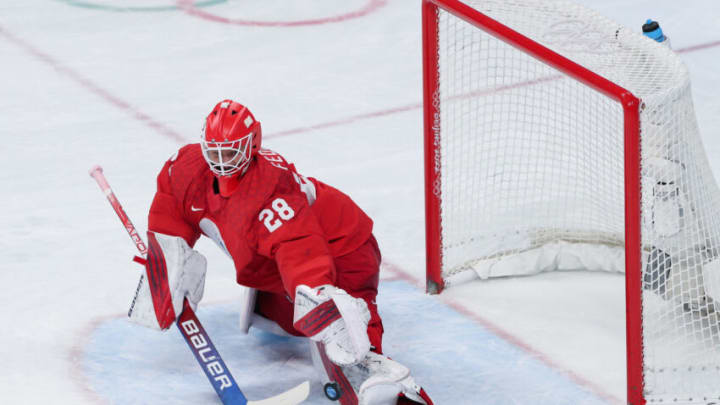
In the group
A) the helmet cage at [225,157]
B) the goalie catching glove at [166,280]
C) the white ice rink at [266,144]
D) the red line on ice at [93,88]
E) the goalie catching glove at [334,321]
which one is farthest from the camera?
the red line on ice at [93,88]

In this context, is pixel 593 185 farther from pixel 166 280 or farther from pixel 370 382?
pixel 166 280

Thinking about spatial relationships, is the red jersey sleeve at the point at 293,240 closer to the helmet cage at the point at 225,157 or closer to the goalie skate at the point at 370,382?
the helmet cage at the point at 225,157

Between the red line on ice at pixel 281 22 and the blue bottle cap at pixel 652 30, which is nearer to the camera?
the blue bottle cap at pixel 652 30

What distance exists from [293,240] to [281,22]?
11.7 feet

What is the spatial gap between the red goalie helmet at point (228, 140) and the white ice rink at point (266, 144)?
2.05ft

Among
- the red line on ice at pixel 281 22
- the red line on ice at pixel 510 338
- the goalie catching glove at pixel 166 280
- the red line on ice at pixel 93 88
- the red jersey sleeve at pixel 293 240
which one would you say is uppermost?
the red jersey sleeve at pixel 293 240

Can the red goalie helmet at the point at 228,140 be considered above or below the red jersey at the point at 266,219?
above

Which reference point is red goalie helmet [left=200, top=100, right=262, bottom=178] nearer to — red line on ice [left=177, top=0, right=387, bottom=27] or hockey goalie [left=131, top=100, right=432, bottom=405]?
hockey goalie [left=131, top=100, right=432, bottom=405]

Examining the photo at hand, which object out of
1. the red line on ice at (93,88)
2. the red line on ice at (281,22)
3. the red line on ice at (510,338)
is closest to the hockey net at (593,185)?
the red line on ice at (510,338)

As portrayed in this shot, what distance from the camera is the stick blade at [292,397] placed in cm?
317

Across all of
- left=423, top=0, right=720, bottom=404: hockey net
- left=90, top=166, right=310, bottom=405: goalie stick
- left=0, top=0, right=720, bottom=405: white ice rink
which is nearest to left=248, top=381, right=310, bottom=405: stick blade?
left=90, top=166, right=310, bottom=405: goalie stick

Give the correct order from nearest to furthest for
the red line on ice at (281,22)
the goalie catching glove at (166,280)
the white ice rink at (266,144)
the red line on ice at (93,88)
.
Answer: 1. the goalie catching glove at (166,280)
2. the white ice rink at (266,144)
3. the red line on ice at (93,88)
4. the red line on ice at (281,22)

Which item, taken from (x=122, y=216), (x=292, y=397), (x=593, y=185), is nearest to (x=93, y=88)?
(x=122, y=216)

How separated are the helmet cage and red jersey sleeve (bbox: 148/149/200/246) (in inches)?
7.7
